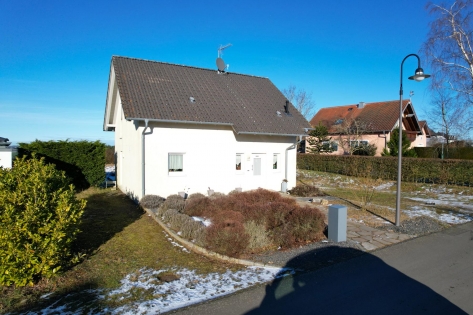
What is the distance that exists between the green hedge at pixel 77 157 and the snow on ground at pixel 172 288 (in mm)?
11782

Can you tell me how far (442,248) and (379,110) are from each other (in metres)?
29.1

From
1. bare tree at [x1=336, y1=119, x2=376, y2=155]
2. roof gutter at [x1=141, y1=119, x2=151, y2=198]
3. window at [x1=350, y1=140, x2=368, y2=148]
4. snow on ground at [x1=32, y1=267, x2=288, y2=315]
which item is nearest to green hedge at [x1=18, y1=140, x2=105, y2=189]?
roof gutter at [x1=141, y1=119, x2=151, y2=198]

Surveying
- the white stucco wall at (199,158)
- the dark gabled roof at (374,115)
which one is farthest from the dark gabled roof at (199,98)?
the dark gabled roof at (374,115)

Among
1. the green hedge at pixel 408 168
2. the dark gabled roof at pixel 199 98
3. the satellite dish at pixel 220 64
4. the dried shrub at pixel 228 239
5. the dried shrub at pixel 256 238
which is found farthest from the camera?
the green hedge at pixel 408 168

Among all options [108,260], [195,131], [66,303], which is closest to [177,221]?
[108,260]

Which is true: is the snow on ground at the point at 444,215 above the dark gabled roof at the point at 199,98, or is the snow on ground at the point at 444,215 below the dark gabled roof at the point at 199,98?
below

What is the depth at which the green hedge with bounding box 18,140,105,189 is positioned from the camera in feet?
51.1

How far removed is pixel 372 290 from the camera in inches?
211

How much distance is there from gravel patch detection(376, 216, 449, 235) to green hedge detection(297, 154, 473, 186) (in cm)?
533

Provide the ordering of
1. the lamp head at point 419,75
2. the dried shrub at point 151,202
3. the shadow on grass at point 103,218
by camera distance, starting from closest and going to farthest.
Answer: the shadow on grass at point 103,218 < the lamp head at point 419,75 < the dried shrub at point 151,202

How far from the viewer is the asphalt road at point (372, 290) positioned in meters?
4.72

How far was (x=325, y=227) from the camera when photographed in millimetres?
8852

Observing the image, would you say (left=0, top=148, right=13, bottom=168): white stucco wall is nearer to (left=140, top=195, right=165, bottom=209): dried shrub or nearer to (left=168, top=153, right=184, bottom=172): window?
(left=140, top=195, right=165, bottom=209): dried shrub

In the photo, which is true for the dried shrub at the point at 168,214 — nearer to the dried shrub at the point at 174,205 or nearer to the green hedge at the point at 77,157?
the dried shrub at the point at 174,205
